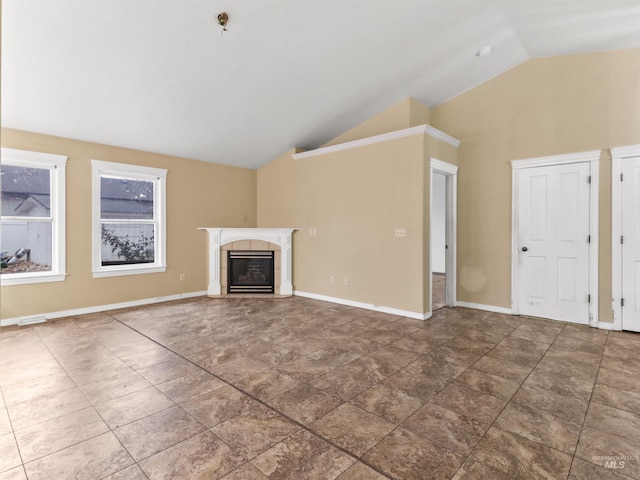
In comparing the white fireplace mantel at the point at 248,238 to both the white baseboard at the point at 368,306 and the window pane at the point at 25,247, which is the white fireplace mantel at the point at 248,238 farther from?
the window pane at the point at 25,247

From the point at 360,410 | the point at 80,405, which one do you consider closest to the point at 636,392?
the point at 360,410

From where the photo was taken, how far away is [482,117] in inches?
196

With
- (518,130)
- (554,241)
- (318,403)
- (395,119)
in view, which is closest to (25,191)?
(318,403)

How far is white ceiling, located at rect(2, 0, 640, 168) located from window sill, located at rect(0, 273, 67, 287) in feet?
5.99

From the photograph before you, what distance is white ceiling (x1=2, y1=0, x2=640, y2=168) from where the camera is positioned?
10.0 ft

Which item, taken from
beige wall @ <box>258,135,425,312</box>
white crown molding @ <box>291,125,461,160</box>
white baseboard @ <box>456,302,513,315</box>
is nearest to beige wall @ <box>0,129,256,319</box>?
beige wall @ <box>258,135,425,312</box>

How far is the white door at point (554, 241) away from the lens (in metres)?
4.25

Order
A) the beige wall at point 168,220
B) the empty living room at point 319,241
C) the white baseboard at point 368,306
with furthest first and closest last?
the white baseboard at point 368,306 → the beige wall at point 168,220 → the empty living room at point 319,241

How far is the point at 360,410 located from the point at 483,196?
384 cm

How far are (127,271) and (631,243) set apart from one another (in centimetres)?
661

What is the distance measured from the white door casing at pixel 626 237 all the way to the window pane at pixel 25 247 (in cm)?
708

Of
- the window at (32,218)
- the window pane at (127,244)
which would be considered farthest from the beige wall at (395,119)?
the window at (32,218)

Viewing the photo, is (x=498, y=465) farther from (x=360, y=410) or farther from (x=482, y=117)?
(x=482, y=117)

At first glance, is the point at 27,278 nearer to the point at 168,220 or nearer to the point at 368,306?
the point at 168,220
